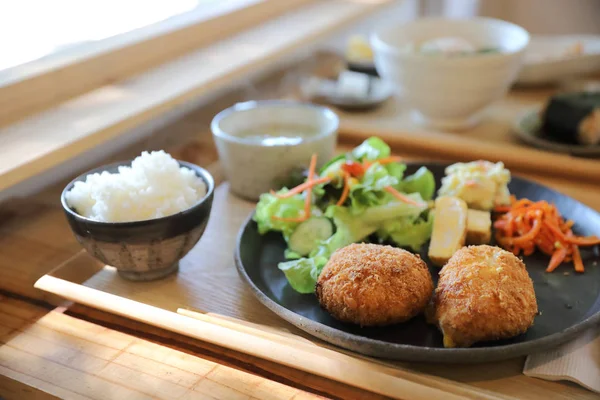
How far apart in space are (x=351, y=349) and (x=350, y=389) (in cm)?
6

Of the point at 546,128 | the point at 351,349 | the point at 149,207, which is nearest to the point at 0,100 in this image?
the point at 149,207

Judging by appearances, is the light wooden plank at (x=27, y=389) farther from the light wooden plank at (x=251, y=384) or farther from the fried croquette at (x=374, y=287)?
the fried croquette at (x=374, y=287)

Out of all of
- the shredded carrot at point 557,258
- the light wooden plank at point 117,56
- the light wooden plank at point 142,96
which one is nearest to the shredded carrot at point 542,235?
the shredded carrot at point 557,258

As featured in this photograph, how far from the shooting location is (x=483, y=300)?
3.34 ft

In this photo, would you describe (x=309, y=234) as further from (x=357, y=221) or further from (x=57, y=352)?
(x=57, y=352)

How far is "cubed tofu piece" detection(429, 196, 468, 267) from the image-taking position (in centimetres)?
128

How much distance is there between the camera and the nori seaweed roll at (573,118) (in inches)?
69.4

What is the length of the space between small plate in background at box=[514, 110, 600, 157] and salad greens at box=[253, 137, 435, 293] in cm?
56

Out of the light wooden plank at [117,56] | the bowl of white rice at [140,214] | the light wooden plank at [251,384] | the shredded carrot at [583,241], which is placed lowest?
the shredded carrot at [583,241]

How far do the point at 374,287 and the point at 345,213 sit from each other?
1.10 feet

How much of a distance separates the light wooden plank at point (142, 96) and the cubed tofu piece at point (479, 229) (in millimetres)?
890

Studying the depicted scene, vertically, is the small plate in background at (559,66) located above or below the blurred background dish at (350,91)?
below

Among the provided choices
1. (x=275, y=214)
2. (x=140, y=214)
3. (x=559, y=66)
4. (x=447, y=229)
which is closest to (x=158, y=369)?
(x=140, y=214)

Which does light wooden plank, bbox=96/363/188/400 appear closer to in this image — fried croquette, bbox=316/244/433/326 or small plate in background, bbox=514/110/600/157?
fried croquette, bbox=316/244/433/326
